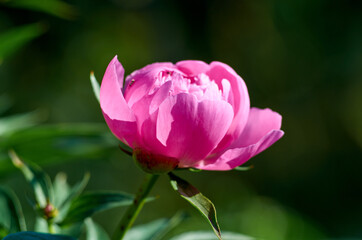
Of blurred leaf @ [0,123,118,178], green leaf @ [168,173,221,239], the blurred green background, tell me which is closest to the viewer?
green leaf @ [168,173,221,239]

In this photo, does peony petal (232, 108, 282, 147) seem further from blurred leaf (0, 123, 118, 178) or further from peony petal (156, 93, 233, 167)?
blurred leaf (0, 123, 118, 178)

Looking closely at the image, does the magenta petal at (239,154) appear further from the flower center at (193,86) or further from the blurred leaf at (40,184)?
the blurred leaf at (40,184)

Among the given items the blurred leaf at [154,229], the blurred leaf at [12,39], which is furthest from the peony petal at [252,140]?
the blurred leaf at [12,39]

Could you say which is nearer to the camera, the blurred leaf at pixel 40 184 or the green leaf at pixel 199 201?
the green leaf at pixel 199 201

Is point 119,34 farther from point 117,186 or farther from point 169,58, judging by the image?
point 117,186

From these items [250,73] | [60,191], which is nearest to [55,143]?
[60,191]

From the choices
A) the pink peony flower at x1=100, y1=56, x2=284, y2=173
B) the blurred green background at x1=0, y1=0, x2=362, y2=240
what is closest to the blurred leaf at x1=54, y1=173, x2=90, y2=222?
the pink peony flower at x1=100, y1=56, x2=284, y2=173
